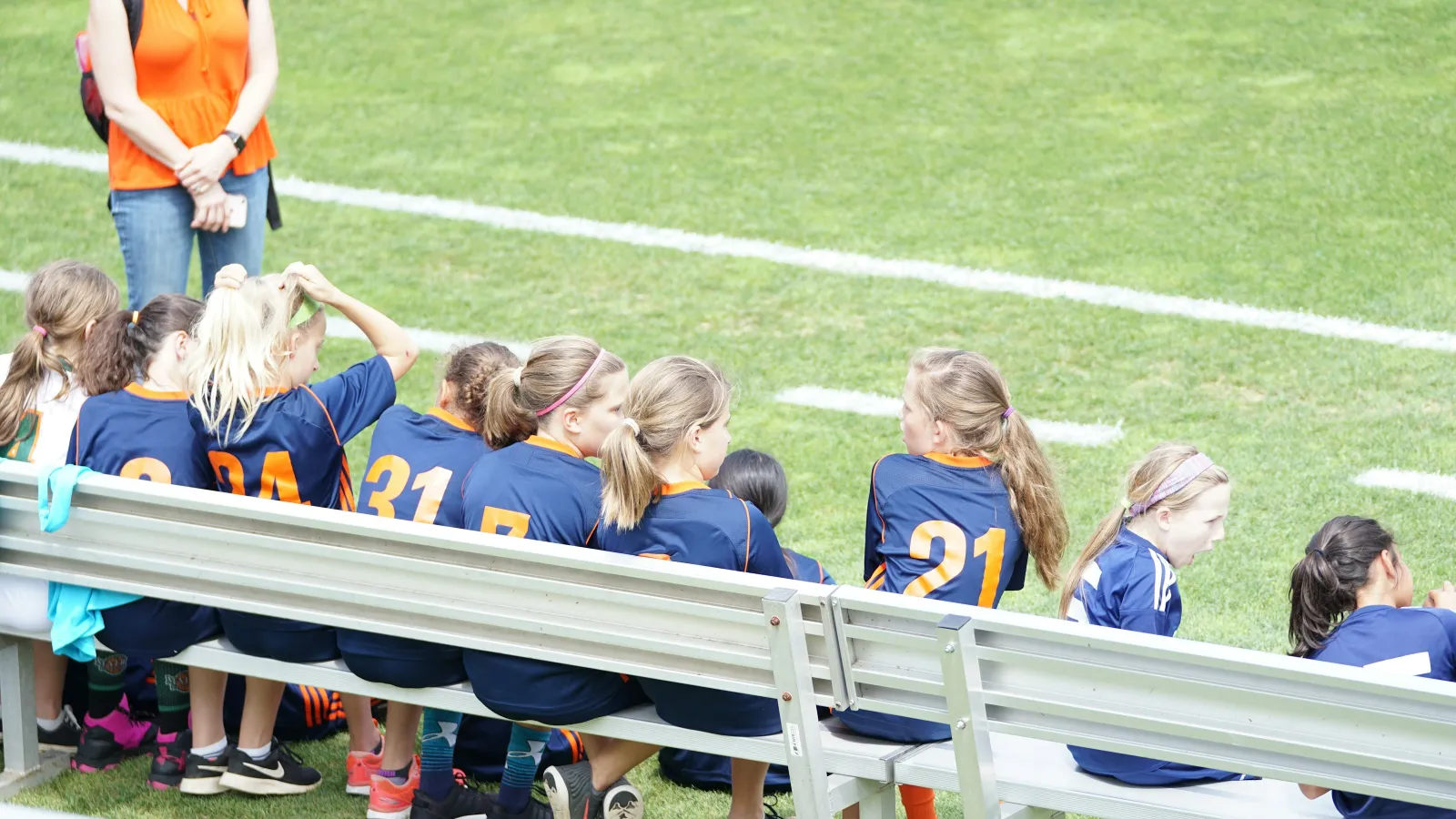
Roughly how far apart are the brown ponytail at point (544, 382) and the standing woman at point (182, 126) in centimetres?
211

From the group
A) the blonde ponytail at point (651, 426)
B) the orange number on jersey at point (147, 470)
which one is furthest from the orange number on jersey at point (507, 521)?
the orange number on jersey at point (147, 470)

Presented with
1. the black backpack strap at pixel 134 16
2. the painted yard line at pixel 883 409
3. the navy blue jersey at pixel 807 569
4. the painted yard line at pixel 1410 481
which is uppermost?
the black backpack strap at pixel 134 16

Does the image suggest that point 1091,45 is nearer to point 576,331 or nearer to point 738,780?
point 576,331

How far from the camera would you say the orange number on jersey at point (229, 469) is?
405 centimetres

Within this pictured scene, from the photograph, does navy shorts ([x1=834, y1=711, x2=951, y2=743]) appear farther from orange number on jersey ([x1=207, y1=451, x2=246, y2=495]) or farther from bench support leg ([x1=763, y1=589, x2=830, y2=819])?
orange number on jersey ([x1=207, y1=451, x2=246, y2=495])

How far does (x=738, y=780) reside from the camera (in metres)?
3.88

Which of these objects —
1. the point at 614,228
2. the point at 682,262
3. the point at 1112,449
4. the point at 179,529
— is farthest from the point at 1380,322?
the point at 179,529

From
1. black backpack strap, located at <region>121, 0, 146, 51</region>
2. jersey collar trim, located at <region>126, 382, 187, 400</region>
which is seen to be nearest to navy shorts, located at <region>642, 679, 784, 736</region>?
jersey collar trim, located at <region>126, 382, 187, 400</region>

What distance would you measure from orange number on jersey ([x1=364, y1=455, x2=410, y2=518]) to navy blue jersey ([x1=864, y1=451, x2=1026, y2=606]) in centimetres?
113

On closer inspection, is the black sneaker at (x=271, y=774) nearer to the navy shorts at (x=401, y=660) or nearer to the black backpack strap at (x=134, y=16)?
the navy shorts at (x=401, y=660)

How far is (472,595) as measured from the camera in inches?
139

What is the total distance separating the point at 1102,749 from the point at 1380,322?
440 centimetres

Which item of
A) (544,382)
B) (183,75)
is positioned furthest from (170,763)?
(183,75)

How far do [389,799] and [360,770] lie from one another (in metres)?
0.19
